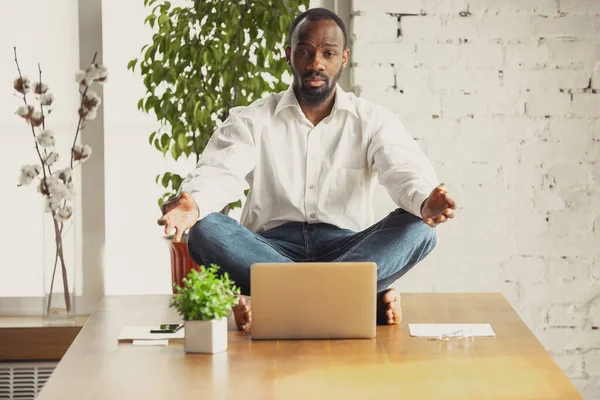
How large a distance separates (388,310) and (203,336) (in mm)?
590

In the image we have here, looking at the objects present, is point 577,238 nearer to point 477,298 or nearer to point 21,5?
point 477,298

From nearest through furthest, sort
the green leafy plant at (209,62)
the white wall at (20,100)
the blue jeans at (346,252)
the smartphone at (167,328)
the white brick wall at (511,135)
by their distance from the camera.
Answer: the smartphone at (167,328)
the blue jeans at (346,252)
the green leafy plant at (209,62)
the white brick wall at (511,135)
the white wall at (20,100)

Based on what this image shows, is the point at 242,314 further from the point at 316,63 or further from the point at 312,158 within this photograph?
the point at 316,63

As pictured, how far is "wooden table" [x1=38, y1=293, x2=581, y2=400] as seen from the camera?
1.80 m

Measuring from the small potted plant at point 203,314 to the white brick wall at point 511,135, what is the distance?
5.19 feet

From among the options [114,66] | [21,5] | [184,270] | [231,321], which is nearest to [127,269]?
[184,270]

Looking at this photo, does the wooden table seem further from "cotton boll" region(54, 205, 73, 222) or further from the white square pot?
"cotton boll" region(54, 205, 73, 222)

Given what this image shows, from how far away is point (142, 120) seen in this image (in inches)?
154

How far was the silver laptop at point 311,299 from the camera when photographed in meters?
2.30

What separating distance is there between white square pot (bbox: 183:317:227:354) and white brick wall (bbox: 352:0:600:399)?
1.61 meters

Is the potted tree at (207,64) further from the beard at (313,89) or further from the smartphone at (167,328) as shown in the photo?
the smartphone at (167,328)

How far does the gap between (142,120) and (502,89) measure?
1.42 m

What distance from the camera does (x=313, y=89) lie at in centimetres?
310

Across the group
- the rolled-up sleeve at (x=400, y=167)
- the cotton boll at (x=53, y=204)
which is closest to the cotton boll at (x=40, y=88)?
the cotton boll at (x=53, y=204)
